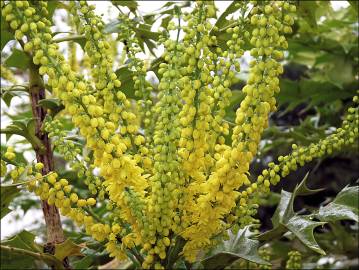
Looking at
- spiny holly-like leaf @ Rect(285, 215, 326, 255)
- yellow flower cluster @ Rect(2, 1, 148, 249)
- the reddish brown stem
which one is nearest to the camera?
yellow flower cluster @ Rect(2, 1, 148, 249)

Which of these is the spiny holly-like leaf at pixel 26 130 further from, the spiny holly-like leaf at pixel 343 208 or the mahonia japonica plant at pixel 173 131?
the spiny holly-like leaf at pixel 343 208

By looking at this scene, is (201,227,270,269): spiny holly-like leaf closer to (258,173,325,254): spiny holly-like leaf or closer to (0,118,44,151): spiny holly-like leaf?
(258,173,325,254): spiny holly-like leaf

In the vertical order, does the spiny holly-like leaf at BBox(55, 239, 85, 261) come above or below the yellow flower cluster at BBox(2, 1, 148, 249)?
below

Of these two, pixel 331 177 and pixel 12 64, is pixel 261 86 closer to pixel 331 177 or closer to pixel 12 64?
pixel 12 64

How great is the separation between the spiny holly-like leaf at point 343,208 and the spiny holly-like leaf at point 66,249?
49cm

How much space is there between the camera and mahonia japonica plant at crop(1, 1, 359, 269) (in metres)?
0.93

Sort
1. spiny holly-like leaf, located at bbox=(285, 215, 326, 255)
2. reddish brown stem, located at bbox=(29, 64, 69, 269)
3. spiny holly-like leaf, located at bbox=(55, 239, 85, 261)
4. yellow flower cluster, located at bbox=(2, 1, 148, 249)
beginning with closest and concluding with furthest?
yellow flower cluster, located at bbox=(2, 1, 148, 249) < spiny holly-like leaf, located at bbox=(285, 215, 326, 255) < spiny holly-like leaf, located at bbox=(55, 239, 85, 261) < reddish brown stem, located at bbox=(29, 64, 69, 269)

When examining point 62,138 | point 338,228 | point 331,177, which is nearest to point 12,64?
point 62,138

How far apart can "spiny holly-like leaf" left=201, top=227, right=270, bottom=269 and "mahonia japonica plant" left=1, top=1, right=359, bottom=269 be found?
0.19 feet

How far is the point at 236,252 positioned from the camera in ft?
3.93

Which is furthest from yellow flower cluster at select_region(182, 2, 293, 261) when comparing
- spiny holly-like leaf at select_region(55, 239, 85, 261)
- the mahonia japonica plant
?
spiny holly-like leaf at select_region(55, 239, 85, 261)

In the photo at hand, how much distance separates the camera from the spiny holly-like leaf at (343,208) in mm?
1227

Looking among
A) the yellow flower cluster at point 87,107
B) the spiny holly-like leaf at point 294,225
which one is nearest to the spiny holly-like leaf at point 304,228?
the spiny holly-like leaf at point 294,225

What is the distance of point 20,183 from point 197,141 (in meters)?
0.31
